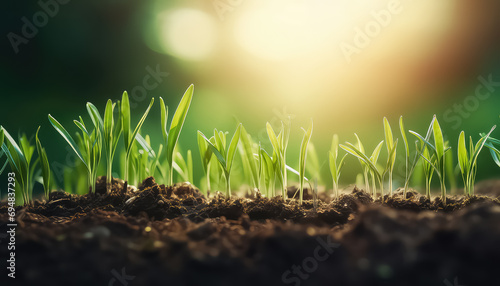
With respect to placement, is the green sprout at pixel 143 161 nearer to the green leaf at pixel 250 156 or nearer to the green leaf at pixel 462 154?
the green leaf at pixel 250 156

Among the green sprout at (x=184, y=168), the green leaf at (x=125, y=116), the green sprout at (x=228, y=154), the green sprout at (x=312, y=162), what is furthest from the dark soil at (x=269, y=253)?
the green sprout at (x=312, y=162)

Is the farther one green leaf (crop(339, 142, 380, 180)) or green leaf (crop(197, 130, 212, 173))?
green leaf (crop(197, 130, 212, 173))

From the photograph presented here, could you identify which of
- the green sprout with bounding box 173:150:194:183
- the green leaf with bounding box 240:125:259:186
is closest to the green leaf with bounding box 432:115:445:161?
the green leaf with bounding box 240:125:259:186

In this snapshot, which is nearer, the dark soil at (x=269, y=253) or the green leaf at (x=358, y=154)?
the dark soil at (x=269, y=253)

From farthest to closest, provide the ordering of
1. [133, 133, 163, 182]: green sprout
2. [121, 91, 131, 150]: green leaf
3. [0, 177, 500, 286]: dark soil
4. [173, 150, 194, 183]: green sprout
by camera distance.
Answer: [173, 150, 194, 183]: green sprout < [133, 133, 163, 182]: green sprout < [121, 91, 131, 150]: green leaf < [0, 177, 500, 286]: dark soil

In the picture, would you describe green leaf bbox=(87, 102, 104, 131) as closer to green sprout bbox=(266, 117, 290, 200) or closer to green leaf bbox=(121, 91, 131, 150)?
green leaf bbox=(121, 91, 131, 150)

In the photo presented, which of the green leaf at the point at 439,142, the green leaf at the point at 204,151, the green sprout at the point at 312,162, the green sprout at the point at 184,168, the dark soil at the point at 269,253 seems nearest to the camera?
the dark soil at the point at 269,253

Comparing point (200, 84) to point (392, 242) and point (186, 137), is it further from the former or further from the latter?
point (392, 242)

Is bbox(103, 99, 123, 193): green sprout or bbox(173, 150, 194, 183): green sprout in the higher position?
bbox(103, 99, 123, 193): green sprout

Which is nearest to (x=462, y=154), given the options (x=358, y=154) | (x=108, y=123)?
(x=358, y=154)

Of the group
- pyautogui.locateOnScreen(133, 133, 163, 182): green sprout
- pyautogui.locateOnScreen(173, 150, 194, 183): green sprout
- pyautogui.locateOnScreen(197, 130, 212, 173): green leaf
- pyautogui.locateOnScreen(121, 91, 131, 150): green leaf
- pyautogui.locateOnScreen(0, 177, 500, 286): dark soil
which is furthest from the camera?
pyautogui.locateOnScreen(173, 150, 194, 183): green sprout

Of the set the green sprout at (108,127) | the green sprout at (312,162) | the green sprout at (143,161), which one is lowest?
the green sprout at (312,162)

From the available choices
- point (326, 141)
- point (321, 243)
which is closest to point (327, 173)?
point (326, 141)
